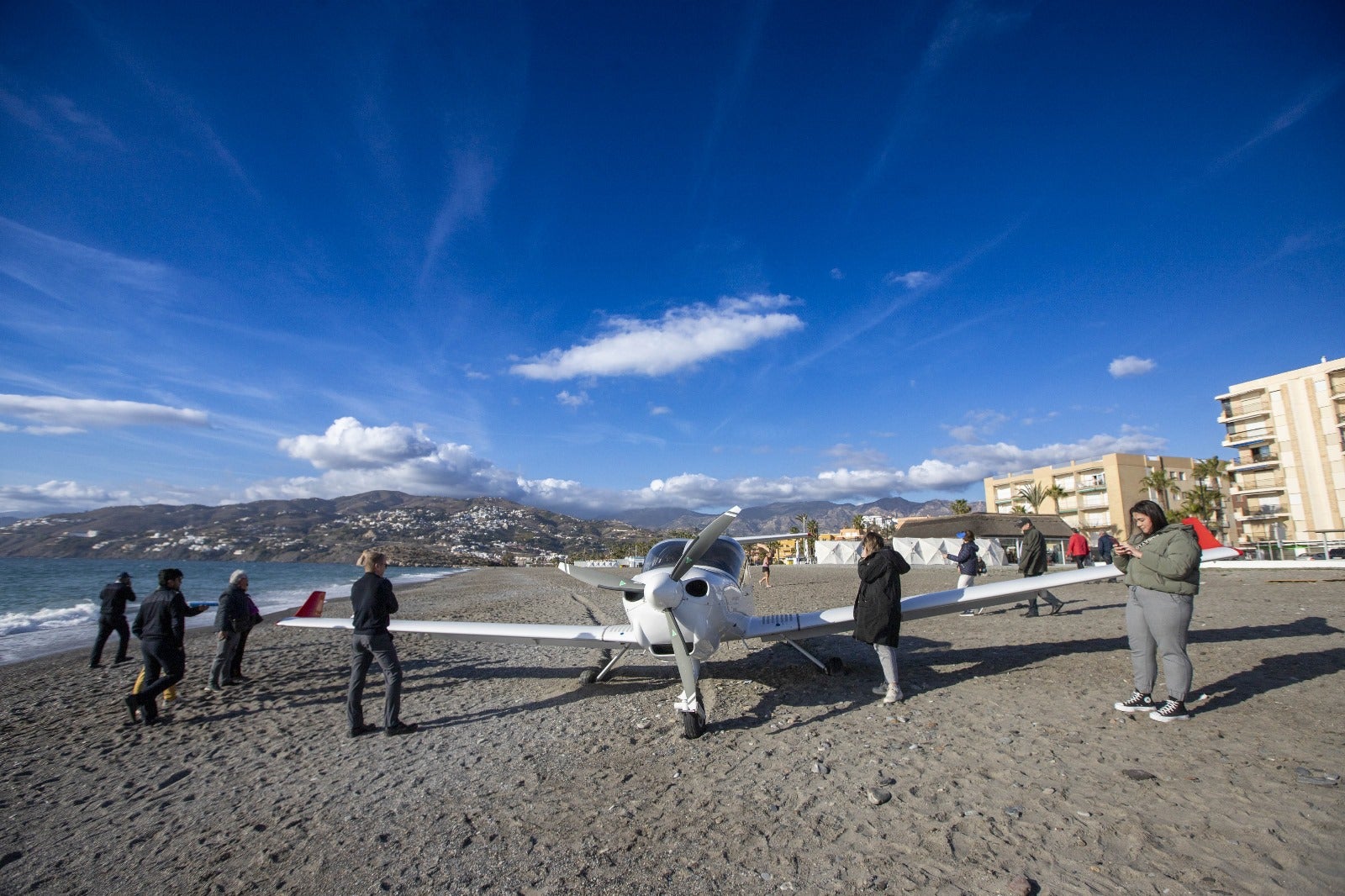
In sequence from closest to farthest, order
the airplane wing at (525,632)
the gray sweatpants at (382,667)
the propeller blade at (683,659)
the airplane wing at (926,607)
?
the propeller blade at (683,659), the gray sweatpants at (382,667), the airplane wing at (926,607), the airplane wing at (525,632)

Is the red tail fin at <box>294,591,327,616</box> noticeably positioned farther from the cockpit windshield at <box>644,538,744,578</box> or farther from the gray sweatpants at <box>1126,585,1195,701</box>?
the gray sweatpants at <box>1126,585,1195,701</box>

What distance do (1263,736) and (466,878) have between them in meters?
6.01

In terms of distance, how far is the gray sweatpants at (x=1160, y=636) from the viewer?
4.72 metres

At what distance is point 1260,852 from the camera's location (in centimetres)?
296

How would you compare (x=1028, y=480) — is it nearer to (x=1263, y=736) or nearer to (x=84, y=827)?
(x=1263, y=736)

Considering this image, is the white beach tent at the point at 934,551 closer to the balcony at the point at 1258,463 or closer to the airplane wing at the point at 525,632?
the balcony at the point at 1258,463

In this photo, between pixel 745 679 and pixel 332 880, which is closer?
pixel 332 880

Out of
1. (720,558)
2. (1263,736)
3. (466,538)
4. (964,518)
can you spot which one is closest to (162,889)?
(720,558)

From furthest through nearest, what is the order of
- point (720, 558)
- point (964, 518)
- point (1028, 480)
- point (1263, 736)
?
point (1028, 480) → point (964, 518) → point (720, 558) → point (1263, 736)

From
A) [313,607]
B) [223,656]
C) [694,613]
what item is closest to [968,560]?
[694,613]

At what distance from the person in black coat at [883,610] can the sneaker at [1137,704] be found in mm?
1962

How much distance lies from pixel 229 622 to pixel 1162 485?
259ft

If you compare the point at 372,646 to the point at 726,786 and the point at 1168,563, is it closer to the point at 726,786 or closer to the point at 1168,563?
the point at 726,786

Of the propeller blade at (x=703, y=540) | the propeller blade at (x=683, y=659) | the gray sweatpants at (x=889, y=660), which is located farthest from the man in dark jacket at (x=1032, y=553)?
the propeller blade at (x=683, y=659)
